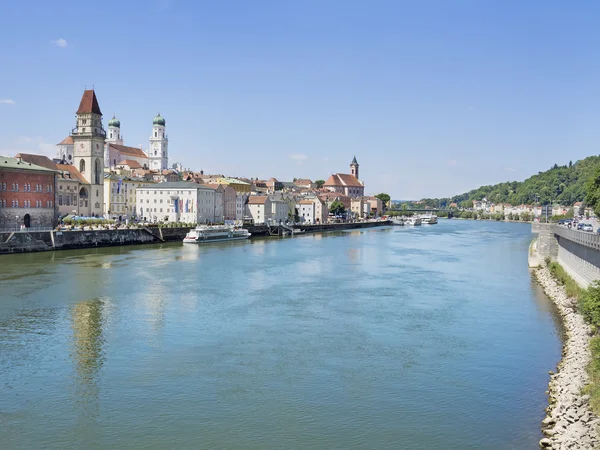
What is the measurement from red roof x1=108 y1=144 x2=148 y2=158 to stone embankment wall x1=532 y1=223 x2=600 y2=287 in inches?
2699

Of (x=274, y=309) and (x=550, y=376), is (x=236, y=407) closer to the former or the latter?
(x=550, y=376)

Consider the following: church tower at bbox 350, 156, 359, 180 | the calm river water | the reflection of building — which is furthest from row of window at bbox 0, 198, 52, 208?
church tower at bbox 350, 156, 359, 180

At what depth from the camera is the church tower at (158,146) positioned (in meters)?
99.6

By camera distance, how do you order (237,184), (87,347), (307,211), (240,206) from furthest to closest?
1. (307,211)
2. (237,184)
3. (240,206)
4. (87,347)

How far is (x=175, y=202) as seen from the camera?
6141 cm

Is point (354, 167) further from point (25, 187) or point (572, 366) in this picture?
point (572, 366)

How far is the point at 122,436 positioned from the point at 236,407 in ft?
7.07

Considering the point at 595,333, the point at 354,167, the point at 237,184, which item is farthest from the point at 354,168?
the point at 595,333

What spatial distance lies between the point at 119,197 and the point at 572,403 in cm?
5709

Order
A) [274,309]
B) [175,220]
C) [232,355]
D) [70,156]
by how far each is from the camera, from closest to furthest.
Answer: [232,355] < [274,309] < [175,220] < [70,156]

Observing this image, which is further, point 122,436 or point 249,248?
point 249,248

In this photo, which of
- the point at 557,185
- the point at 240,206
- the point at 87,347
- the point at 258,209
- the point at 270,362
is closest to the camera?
the point at 270,362

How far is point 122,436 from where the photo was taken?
10.0 meters

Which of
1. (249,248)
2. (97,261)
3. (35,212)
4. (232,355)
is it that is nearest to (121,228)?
(35,212)
